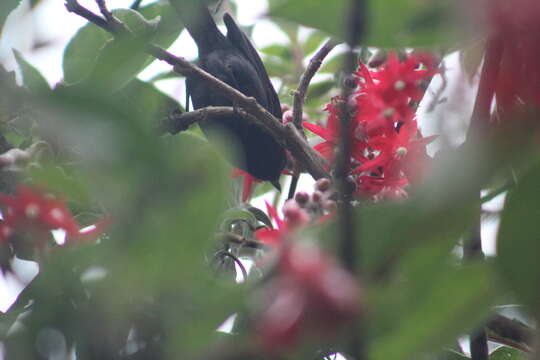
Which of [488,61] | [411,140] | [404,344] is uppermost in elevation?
[411,140]

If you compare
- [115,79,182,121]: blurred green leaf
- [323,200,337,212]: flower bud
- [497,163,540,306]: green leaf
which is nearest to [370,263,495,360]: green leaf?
[497,163,540,306]: green leaf

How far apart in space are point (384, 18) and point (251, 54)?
79.0 inches

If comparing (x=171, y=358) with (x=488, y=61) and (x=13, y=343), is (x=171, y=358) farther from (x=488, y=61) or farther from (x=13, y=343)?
(x=488, y=61)

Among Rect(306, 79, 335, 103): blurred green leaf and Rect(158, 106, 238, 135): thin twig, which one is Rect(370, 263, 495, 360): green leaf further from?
Rect(306, 79, 335, 103): blurred green leaf

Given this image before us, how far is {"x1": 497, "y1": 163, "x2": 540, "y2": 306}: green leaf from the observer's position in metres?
0.37

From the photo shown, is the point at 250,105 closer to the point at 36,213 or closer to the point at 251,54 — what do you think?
the point at 36,213

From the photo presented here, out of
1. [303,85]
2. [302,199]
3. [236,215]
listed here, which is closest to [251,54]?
[303,85]

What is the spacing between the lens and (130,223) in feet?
1.11

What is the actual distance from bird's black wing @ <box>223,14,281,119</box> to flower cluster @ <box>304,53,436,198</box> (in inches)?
40.6

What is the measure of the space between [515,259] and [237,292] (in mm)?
156

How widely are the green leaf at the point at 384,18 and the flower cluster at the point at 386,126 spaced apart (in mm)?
343

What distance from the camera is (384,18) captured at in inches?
15.9

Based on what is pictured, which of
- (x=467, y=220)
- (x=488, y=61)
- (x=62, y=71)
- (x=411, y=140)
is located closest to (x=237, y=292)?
(x=467, y=220)

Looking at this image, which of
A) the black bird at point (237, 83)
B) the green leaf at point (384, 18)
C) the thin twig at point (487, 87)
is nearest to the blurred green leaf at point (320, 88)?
the black bird at point (237, 83)
